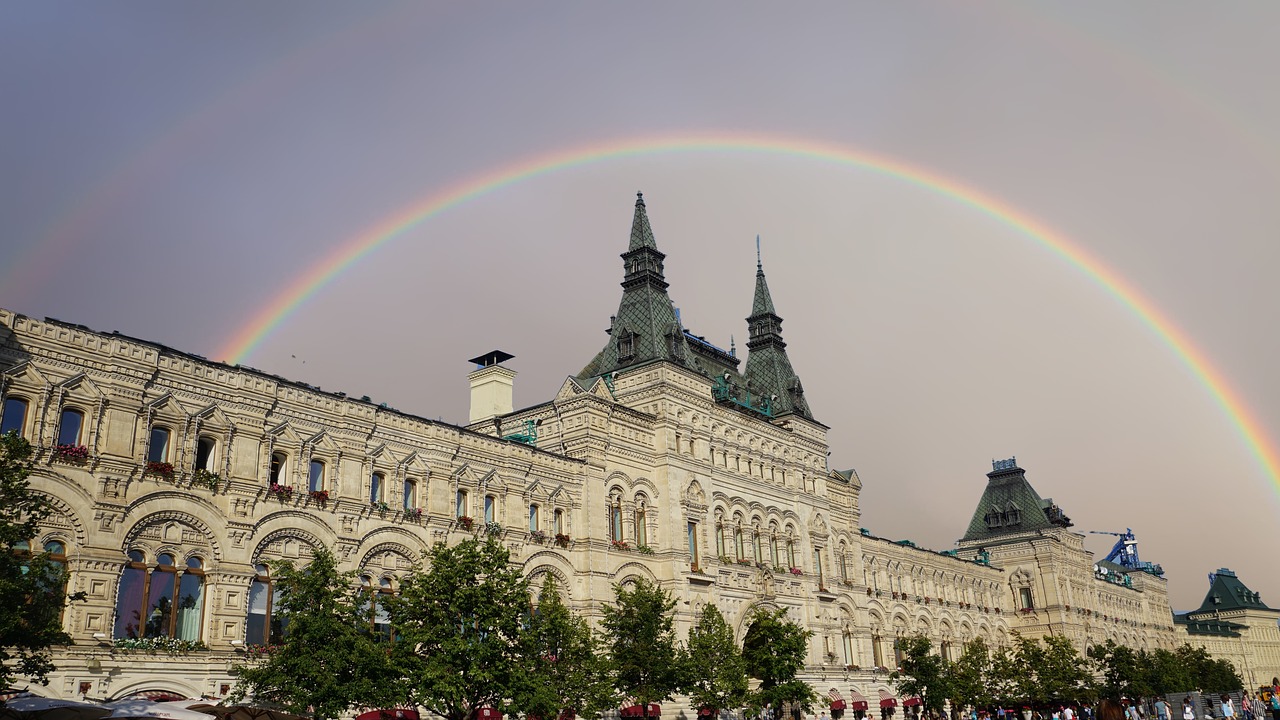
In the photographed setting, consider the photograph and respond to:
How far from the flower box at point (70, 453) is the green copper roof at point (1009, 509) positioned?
109786mm

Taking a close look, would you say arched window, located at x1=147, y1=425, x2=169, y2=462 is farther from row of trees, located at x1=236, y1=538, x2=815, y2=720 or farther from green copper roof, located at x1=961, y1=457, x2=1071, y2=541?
green copper roof, located at x1=961, y1=457, x2=1071, y2=541

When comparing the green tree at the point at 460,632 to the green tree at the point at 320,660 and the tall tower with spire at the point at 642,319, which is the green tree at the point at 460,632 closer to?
the green tree at the point at 320,660

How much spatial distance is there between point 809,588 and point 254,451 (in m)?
46.6

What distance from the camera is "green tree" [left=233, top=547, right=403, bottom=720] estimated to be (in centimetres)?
3644

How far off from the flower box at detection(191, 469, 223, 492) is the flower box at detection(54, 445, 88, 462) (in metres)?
4.42

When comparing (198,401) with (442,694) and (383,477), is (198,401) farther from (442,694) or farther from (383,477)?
(442,694)

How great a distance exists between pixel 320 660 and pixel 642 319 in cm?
3948

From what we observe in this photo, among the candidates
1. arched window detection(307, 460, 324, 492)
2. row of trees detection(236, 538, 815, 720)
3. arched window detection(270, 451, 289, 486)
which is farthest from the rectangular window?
arched window detection(270, 451, 289, 486)

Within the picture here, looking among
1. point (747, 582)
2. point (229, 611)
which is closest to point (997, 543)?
point (747, 582)

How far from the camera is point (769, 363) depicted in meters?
87.0

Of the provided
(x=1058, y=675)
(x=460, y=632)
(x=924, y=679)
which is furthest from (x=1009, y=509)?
(x=460, y=632)

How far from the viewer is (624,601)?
5456 centimetres

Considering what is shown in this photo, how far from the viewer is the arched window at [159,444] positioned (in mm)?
40281

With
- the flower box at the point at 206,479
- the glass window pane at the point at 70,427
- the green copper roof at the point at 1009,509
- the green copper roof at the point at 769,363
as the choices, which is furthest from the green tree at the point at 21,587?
the green copper roof at the point at 1009,509
